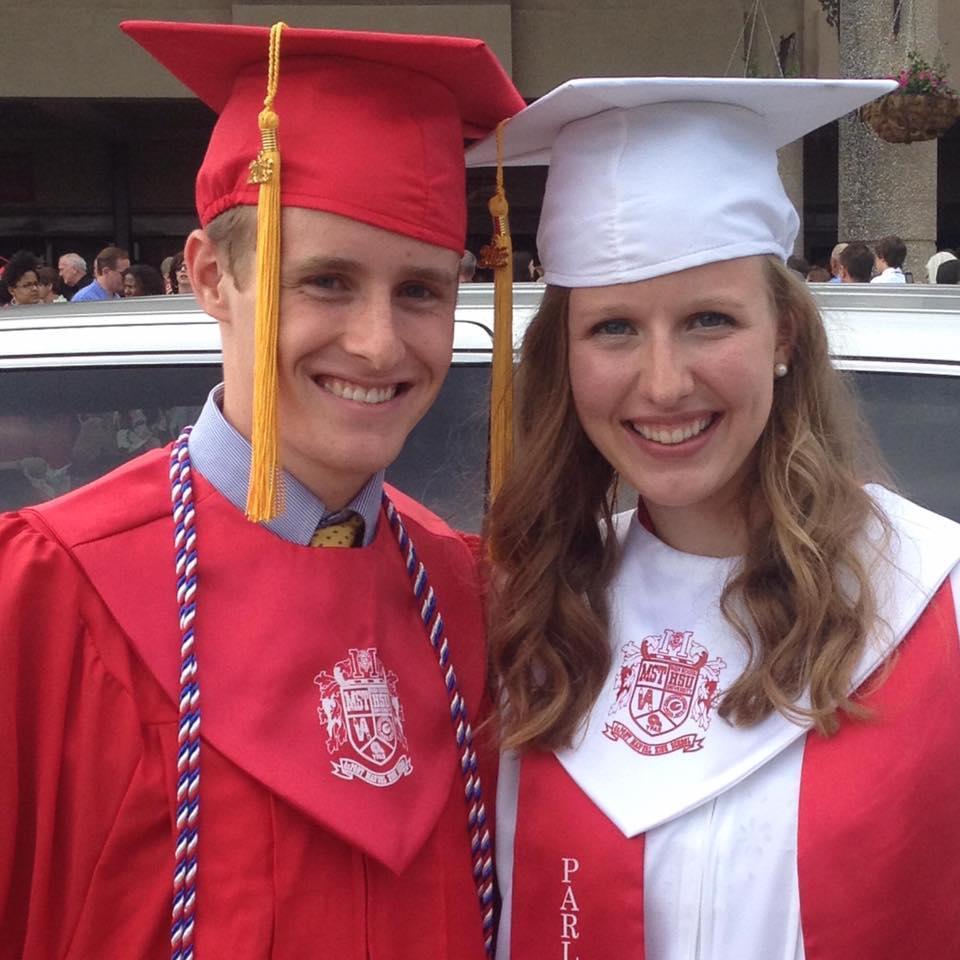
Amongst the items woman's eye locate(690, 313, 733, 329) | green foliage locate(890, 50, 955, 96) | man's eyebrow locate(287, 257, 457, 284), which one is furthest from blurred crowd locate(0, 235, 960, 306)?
man's eyebrow locate(287, 257, 457, 284)

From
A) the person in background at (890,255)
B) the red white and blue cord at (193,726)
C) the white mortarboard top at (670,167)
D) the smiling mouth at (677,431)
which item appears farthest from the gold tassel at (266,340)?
the person in background at (890,255)

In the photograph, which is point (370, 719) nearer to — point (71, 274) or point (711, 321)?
point (711, 321)

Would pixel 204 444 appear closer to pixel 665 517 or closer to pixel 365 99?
pixel 365 99

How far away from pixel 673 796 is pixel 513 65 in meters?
12.3

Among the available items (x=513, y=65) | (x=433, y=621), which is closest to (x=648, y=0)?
(x=513, y=65)

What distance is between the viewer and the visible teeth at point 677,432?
1.81 m

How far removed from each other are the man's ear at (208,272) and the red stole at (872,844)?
0.85 m

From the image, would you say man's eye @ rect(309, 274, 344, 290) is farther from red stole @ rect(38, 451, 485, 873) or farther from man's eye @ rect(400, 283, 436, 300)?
red stole @ rect(38, 451, 485, 873)

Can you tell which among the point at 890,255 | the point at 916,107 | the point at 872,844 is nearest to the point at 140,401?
the point at 872,844

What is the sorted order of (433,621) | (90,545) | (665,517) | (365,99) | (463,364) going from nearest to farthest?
(90,545) → (365,99) → (433,621) → (665,517) → (463,364)

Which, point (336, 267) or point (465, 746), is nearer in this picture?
point (336, 267)

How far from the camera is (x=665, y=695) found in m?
1.81

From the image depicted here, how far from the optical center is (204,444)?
5.64 feet

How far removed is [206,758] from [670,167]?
1013 mm
